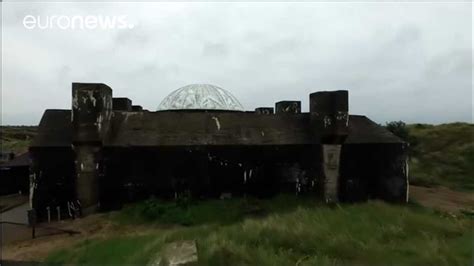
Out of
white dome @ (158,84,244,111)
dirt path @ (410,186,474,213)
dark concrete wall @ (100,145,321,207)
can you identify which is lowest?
dirt path @ (410,186,474,213)

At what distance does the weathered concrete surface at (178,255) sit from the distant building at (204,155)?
7.09 m

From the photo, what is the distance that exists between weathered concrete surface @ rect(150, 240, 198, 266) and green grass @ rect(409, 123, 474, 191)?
18003 millimetres

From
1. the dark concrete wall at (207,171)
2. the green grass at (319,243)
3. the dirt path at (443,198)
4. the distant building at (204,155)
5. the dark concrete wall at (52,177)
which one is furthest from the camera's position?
the dirt path at (443,198)

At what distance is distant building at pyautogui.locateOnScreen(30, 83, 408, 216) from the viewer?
13.0m

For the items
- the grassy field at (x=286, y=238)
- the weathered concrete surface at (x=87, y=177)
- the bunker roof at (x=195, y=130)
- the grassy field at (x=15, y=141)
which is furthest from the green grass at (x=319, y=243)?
the grassy field at (x=15, y=141)

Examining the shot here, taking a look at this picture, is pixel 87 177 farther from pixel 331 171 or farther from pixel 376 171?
pixel 376 171

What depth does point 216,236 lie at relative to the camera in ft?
24.5

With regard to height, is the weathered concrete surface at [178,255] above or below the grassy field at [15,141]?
below

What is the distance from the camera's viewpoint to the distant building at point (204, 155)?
511 inches

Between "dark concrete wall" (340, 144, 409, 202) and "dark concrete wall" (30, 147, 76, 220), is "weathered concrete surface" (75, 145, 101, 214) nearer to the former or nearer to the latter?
"dark concrete wall" (30, 147, 76, 220)

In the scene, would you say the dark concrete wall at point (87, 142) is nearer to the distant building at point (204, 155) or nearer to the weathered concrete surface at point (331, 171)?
the distant building at point (204, 155)

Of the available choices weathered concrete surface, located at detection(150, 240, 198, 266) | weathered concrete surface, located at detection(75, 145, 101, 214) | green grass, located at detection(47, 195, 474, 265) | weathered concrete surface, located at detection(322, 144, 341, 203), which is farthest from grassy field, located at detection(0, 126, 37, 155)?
weathered concrete surface, located at detection(150, 240, 198, 266)

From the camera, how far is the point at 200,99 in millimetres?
20781

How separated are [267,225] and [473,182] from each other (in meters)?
19.7
